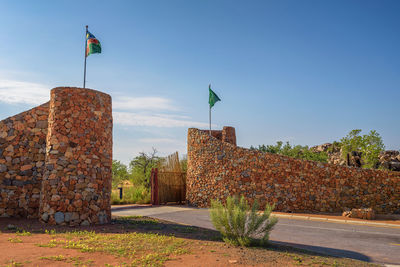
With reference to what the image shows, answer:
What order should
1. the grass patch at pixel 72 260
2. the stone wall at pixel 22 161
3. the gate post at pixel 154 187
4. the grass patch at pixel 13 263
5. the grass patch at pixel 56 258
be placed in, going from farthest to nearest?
the gate post at pixel 154 187, the stone wall at pixel 22 161, the grass patch at pixel 56 258, the grass patch at pixel 72 260, the grass patch at pixel 13 263

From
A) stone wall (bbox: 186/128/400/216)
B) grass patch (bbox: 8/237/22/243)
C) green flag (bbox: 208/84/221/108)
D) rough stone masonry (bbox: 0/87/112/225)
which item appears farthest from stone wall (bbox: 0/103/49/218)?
green flag (bbox: 208/84/221/108)

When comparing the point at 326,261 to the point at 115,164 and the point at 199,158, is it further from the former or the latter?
the point at 115,164

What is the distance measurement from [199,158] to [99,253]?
523 inches

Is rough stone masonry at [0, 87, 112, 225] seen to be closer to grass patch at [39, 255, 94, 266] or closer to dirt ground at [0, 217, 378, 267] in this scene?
dirt ground at [0, 217, 378, 267]

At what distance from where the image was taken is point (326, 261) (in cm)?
639

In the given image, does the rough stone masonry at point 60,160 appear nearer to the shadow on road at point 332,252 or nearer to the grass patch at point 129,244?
the grass patch at point 129,244

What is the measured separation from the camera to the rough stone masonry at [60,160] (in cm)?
966

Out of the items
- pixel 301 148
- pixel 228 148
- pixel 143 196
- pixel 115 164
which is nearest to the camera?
pixel 228 148

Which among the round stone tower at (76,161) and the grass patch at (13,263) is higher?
the round stone tower at (76,161)

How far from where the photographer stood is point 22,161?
10.8 m

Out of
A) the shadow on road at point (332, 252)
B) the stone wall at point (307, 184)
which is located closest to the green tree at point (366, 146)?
the stone wall at point (307, 184)

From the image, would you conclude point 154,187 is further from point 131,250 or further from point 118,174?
point 118,174

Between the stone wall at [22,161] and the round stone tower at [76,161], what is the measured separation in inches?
44.5

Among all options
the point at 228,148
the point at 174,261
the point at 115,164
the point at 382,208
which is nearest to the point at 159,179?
the point at 228,148
